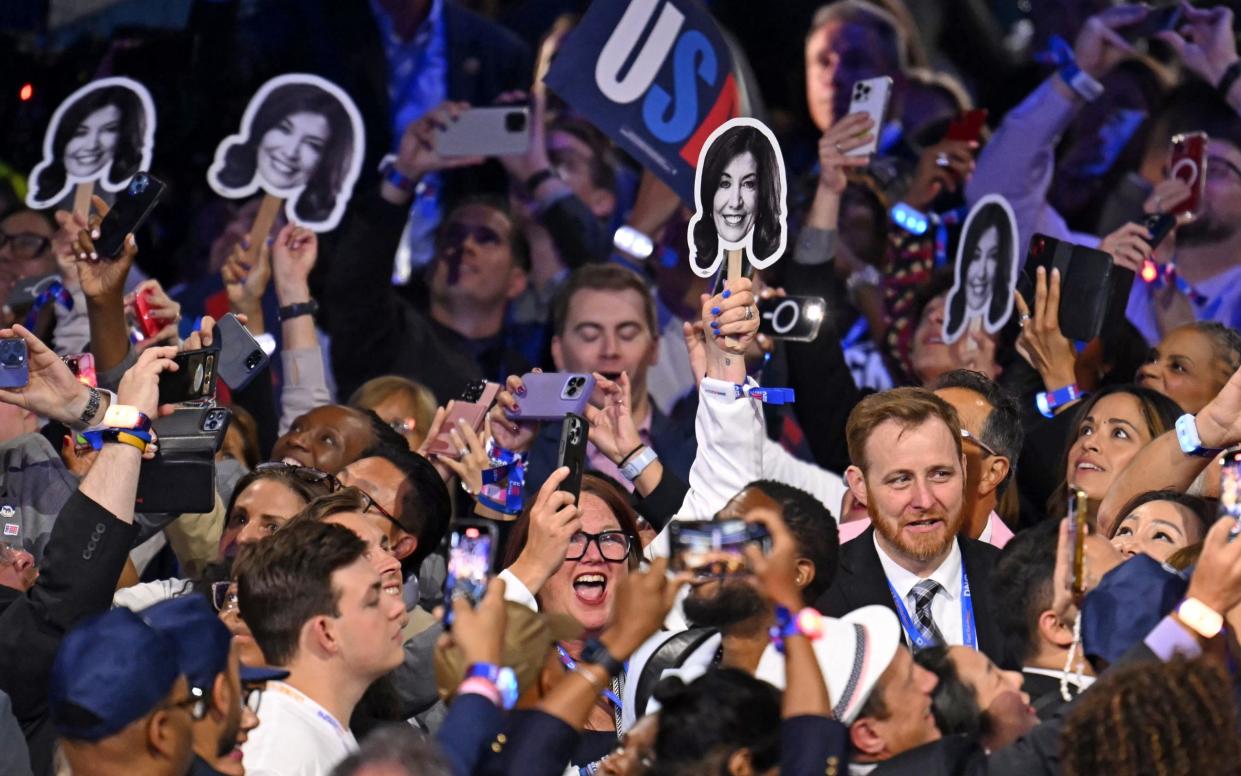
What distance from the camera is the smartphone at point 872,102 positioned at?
6898 millimetres

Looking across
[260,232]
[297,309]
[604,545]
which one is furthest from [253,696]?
[260,232]

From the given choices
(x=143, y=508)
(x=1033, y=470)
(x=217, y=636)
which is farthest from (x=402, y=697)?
(x=1033, y=470)

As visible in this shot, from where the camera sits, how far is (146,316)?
597cm

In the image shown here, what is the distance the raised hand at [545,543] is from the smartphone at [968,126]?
391 centimetres

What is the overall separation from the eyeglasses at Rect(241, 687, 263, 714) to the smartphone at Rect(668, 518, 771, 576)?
931 millimetres

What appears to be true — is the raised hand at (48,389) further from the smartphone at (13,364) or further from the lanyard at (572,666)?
the lanyard at (572,666)

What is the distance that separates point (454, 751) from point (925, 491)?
186cm

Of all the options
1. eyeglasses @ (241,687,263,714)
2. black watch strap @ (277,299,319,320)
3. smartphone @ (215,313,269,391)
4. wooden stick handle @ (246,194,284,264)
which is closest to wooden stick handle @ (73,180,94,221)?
wooden stick handle @ (246,194,284,264)

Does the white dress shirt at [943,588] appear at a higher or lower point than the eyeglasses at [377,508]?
lower

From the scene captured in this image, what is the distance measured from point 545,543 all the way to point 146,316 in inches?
82.8

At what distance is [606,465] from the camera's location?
6641 millimetres

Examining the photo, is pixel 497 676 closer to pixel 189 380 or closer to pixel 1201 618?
pixel 1201 618

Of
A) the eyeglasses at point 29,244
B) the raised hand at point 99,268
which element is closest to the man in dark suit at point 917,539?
the raised hand at point 99,268

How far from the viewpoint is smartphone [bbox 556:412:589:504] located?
15.3 feet
